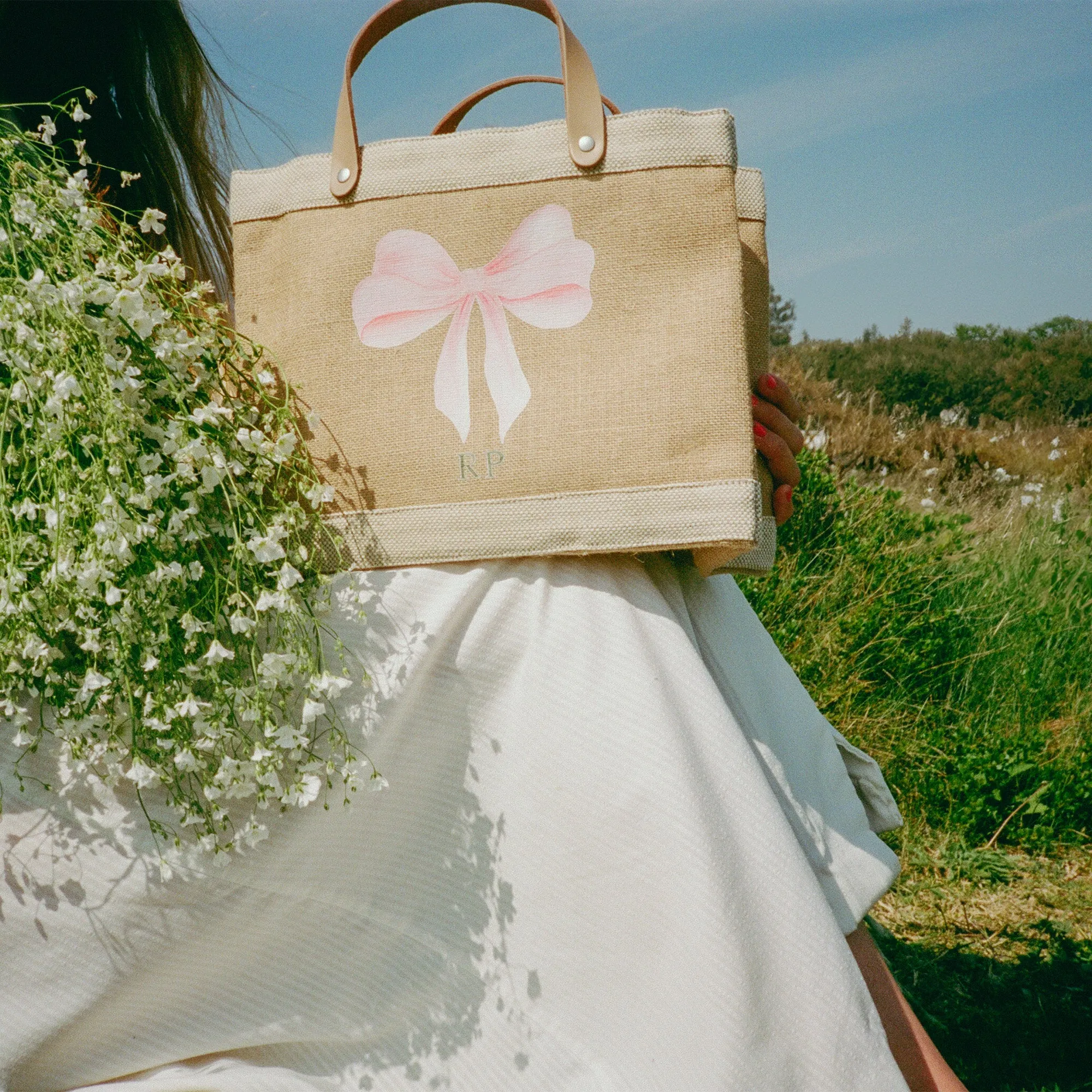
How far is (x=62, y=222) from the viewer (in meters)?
1.27

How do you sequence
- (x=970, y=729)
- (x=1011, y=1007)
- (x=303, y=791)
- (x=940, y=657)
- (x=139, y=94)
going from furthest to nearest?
(x=940, y=657) < (x=970, y=729) < (x=1011, y=1007) < (x=139, y=94) < (x=303, y=791)

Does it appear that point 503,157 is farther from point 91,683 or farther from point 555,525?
point 91,683

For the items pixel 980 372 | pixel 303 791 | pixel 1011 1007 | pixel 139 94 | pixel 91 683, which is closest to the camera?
pixel 91 683

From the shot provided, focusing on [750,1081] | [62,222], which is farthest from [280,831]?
[62,222]

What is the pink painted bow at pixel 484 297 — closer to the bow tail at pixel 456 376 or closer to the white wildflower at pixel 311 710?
the bow tail at pixel 456 376

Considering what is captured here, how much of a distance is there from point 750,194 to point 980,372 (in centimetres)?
1008

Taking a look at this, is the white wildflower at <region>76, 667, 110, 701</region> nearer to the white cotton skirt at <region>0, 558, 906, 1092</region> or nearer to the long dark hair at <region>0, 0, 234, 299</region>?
the white cotton skirt at <region>0, 558, 906, 1092</region>

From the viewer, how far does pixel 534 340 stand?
143 cm

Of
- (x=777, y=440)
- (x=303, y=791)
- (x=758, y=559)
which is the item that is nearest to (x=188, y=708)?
(x=303, y=791)

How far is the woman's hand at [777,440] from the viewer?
5.21 feet

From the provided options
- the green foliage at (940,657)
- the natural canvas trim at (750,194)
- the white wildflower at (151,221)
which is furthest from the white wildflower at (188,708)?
the green foliage at (940,657)

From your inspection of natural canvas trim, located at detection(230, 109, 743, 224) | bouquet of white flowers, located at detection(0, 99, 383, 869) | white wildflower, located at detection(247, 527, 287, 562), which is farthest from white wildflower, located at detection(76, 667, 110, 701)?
natural canvas trim, located at detection(230, 109, 743, 224)

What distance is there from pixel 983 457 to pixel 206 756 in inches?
309

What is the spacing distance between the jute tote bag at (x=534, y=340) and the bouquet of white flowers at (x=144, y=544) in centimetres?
14
